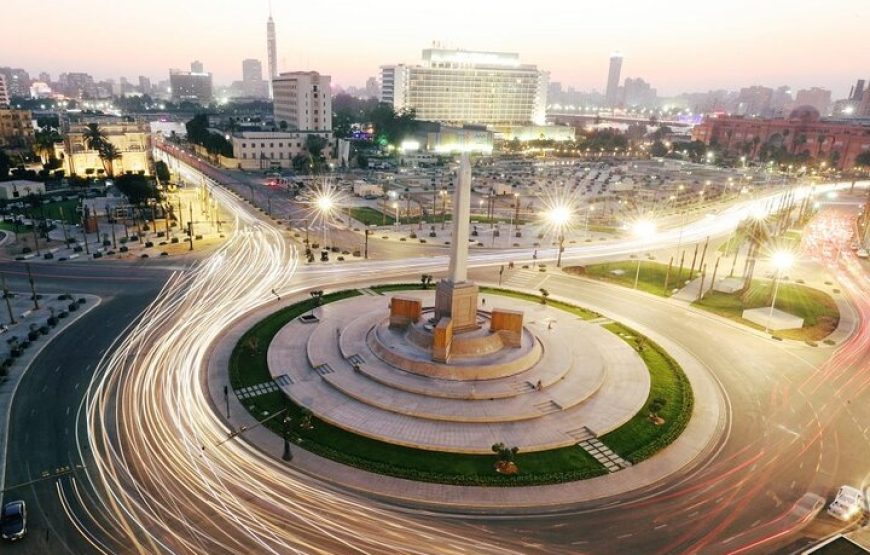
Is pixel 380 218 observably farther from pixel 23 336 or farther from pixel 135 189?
pixel 23 336

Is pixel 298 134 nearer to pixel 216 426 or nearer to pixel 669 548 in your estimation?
pixel 216 426

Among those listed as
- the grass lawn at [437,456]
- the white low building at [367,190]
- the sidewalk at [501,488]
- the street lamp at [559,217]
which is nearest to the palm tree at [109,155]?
the white low building at [367,190]

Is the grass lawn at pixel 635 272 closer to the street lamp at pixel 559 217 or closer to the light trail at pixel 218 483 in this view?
the street lamp at pixel 559 217

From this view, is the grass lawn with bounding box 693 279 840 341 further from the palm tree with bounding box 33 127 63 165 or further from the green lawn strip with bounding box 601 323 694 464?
the palm tree with bounding box 33 127 63 165

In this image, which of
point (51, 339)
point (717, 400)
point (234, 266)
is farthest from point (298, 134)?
point (717, 400)

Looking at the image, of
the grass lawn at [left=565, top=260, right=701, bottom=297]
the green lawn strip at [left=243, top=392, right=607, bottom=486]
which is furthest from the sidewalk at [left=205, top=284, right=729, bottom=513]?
the grass lawn at [left=565, top=260, right=701, bottom=297]
